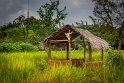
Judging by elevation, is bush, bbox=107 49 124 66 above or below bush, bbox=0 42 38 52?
below

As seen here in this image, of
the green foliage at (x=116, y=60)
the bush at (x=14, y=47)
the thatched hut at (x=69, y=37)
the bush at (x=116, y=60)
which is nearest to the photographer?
the green foliage at (x=116, y=60)

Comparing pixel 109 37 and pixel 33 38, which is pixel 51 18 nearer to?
pixel 33 38

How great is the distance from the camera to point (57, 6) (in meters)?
44.7

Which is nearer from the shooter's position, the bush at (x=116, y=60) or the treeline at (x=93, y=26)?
the bush at (x=116, y=60)

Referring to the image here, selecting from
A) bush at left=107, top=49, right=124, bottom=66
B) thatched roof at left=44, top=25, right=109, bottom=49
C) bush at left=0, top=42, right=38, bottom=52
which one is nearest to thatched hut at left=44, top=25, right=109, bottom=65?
thatched roof at left=44, top=25, right=109, bottom=49

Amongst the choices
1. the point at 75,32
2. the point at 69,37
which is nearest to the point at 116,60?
the point at 69,37

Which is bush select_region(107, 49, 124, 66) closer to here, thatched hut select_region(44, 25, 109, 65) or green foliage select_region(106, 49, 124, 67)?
green foliage select_region(106, 49, 124, 67)

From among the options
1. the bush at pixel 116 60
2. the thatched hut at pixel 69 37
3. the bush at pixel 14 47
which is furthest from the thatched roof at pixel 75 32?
the bush at pixel 14 47

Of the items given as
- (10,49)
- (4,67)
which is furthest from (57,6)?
(4,67)

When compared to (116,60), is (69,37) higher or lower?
higher

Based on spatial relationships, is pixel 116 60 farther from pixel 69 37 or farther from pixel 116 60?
pixel 69 37

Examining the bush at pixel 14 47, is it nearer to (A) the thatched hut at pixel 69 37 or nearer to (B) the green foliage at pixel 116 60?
(A) the thatched hut at pixel 69 37

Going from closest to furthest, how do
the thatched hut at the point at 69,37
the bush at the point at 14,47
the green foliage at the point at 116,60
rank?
the green foliage at the point at 116,60
the thatched hut at the point at 69,37
the bush at the point at 14,47

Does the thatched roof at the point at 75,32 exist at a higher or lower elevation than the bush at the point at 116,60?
higher
